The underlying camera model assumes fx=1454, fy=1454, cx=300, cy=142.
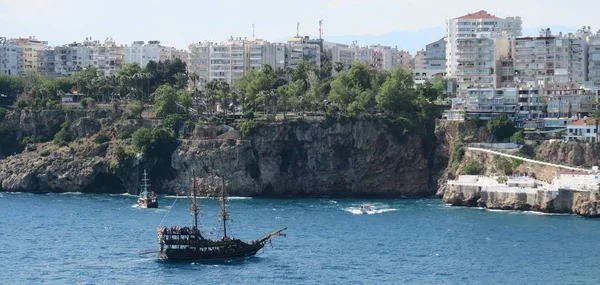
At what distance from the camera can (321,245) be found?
4267 inches

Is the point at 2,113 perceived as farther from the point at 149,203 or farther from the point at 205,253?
the point at 205,253

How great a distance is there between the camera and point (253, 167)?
487 ft

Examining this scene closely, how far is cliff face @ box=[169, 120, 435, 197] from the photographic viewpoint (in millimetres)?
147625

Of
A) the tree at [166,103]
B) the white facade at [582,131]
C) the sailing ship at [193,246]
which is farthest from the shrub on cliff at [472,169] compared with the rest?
the sailing ship at [193,246]

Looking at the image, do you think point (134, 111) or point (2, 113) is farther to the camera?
point (2, 113)

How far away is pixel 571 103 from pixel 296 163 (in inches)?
1180

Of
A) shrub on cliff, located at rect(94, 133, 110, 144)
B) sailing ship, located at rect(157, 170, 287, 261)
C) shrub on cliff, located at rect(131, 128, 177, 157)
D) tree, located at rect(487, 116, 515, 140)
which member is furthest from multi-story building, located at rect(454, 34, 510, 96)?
sailing ship, located at rect(157, 170, 287, 261)

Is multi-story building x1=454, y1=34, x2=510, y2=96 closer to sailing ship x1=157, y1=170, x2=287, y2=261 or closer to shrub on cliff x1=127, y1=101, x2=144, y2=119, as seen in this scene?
shrub on cliff x1=127, y1=101, x2=144, y2=119

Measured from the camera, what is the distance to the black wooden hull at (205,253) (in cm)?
10081

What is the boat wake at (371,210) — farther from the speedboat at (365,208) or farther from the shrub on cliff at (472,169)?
the shrub on cliff at (472,169)

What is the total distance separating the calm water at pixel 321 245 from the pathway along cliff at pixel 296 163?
6828 millimetres

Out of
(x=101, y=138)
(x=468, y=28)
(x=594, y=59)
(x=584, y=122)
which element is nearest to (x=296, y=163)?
(x=101, y=138)

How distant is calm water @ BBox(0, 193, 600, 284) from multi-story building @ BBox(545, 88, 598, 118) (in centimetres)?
2162

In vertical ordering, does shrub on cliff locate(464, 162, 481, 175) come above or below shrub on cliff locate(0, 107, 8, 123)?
below
